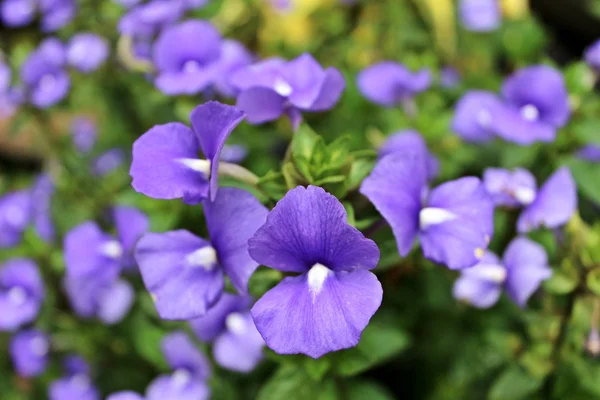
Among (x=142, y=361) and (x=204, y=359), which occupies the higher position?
(x=204, y=359)

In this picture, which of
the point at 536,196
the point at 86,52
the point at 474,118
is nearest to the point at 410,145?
the point at 474,118

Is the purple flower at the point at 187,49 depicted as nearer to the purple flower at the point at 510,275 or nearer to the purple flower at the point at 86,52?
the purple flower at the point at 86,52

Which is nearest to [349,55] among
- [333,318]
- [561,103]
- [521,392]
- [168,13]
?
[168,13]

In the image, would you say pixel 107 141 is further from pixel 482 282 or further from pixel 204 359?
pixel 482 282

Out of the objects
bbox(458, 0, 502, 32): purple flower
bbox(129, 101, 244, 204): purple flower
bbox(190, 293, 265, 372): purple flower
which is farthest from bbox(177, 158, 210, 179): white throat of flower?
bbox(458, 0, 502, 32): purple flower

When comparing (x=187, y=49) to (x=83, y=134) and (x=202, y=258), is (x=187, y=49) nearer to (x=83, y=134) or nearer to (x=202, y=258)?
(x=202, y=258)

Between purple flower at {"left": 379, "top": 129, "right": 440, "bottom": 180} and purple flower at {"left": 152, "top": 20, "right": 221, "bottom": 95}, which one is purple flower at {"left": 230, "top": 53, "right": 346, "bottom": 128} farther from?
purple flower at {"left": 379, "top": 129, "right": 440, "bottom": 180}
